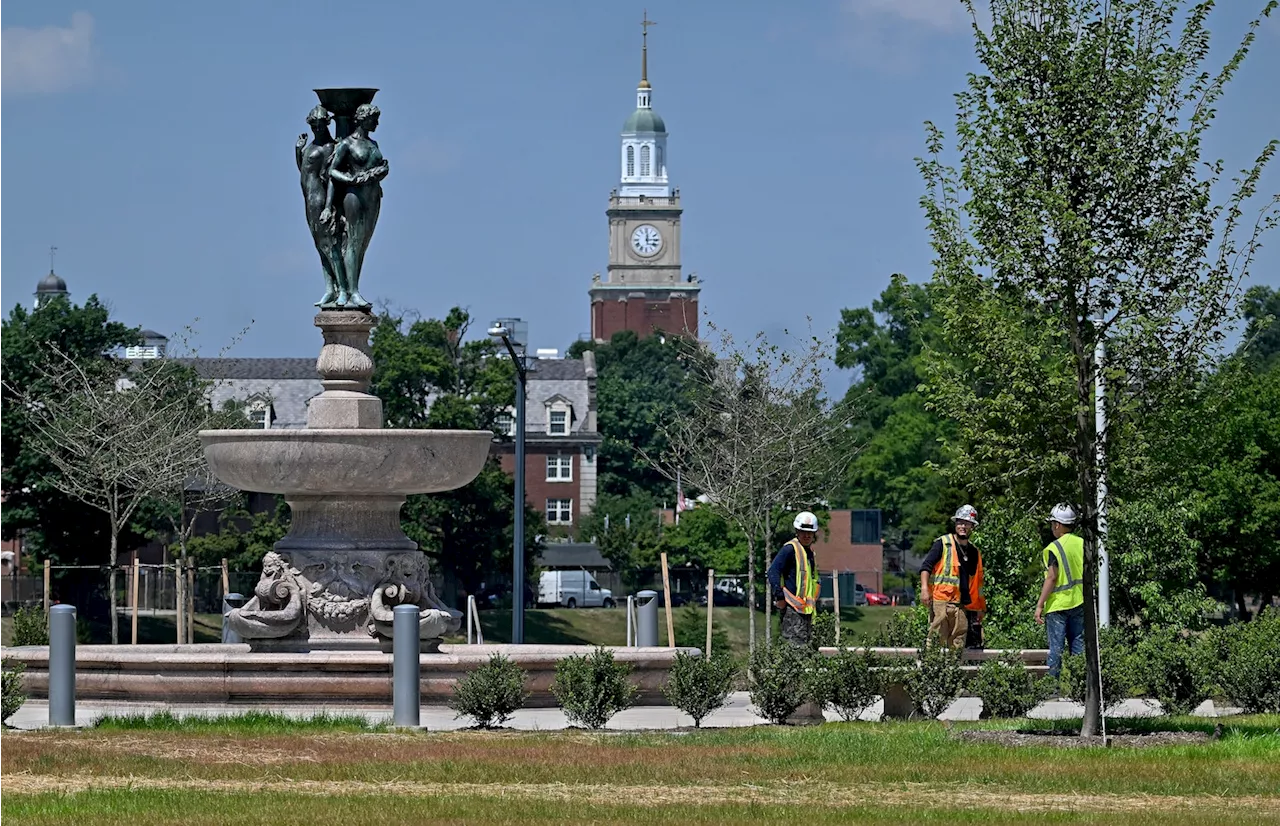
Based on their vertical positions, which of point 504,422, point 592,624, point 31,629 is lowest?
point 592,624

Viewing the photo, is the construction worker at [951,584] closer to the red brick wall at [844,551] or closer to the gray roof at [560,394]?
the red brick wall at [844,551]

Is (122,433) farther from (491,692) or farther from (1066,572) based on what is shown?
Result: (1066,572)

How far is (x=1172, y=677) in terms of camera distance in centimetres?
1792

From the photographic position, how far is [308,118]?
2064 centimetres

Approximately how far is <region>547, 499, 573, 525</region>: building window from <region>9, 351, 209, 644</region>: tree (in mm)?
61684

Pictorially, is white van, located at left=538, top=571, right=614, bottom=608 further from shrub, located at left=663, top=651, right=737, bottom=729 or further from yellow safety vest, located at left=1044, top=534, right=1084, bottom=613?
shrub, located at left=663, top=651, right=737, bottom=729

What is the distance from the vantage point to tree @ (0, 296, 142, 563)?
55.9 m

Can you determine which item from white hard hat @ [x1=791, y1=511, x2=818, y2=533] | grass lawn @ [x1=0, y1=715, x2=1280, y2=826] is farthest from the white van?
grass lawn @ [x1=0, y1=715, x2=1280, y2=826]

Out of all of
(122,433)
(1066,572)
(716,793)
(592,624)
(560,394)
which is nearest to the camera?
(716,793)

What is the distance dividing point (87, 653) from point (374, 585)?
2522mm

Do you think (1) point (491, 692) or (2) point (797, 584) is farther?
(2) point (797, 584)

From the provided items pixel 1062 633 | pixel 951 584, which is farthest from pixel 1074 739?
pixel 951 584

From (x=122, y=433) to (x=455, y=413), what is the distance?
1091 inches

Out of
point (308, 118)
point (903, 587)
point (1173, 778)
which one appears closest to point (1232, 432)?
point (903, 587)
